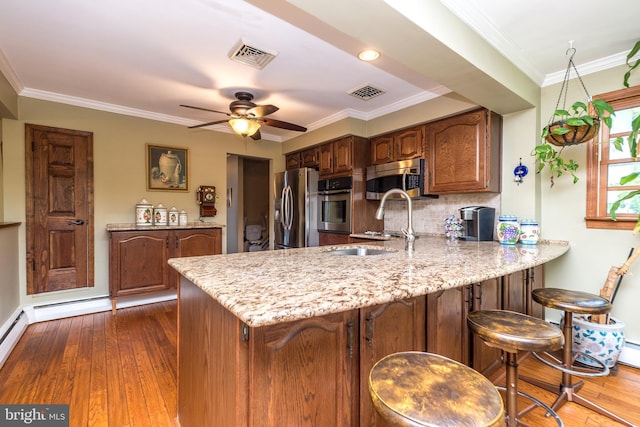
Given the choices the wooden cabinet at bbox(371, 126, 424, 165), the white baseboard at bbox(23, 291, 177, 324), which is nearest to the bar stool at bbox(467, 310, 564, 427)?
the wooden cabinet at bbox(371, 126, 424, 165)

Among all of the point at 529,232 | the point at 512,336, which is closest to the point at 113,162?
the point at 512,336

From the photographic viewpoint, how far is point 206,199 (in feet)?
13.2

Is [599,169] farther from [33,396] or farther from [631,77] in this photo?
[33,396]

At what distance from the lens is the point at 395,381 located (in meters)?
0.84

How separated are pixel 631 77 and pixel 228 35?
296cm

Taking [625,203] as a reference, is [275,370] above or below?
below

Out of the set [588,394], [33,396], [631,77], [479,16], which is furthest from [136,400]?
[631,77]

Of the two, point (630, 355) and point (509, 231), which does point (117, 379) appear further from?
point (630, 355)

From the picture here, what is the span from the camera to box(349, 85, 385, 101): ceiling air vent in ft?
9.58

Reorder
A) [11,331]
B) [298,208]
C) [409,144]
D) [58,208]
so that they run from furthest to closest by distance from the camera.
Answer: [298,208] < [409,144] < [58,208] < [11,331]

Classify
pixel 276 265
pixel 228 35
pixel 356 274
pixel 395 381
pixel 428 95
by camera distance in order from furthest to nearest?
pixel 428 95, pixel 228 35, pixel 276 265, pixel 356 274, pixel 395 381

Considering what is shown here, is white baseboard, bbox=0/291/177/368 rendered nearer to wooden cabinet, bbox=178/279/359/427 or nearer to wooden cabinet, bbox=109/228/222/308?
wooden cabinet, bbox=109/228/222/308

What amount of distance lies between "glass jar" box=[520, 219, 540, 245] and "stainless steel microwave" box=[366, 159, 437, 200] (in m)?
0.97

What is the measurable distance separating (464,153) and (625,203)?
1200 millimetres
